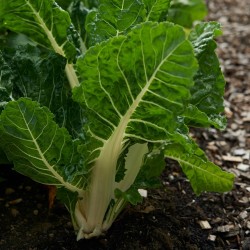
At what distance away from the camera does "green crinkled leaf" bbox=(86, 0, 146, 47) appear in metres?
1.46

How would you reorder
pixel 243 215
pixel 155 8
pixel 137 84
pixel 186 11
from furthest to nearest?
pixel 186 11
pixel 243 215
pixel 155 8
pixel 137 84

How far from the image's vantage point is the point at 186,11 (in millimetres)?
2670

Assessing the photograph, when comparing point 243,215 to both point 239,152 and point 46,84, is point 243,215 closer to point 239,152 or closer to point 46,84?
point 239,152

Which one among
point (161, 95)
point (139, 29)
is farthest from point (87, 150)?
point (139, 29)

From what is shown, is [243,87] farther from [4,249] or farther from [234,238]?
[4,249]

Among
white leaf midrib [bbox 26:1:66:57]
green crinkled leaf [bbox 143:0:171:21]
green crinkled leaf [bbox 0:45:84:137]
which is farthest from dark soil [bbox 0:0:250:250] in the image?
green crinkled leaf [bbox 143:0:171:21]

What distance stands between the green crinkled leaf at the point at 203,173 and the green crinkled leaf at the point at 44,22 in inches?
17.5

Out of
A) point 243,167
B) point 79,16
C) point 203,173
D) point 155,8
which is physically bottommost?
point 243,167

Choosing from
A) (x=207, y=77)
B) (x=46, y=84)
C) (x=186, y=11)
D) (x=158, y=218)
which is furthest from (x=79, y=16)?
(x=186, y=11)

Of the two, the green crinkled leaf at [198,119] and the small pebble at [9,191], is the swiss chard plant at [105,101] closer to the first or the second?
the green crinkled leaf at [198,119]

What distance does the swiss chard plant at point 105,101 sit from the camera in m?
1.29

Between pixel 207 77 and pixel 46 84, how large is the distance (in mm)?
477

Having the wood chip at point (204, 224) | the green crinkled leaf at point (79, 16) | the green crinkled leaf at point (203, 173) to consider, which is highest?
the green crinkled leaf at point (79, 16)

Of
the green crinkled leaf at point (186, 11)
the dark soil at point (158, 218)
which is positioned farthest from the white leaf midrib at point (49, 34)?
the green crinkled leaf at point (186, 11)
